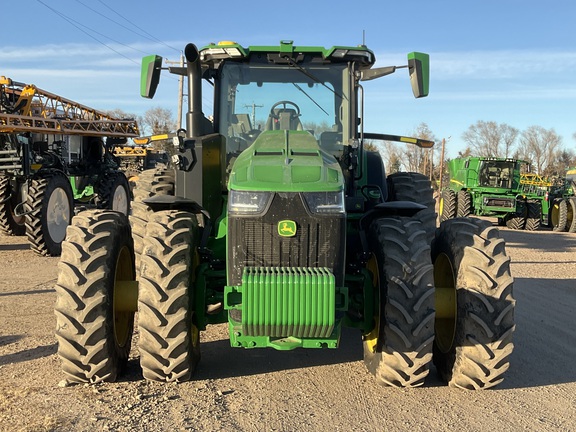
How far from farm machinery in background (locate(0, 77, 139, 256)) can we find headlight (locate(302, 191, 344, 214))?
322 inches

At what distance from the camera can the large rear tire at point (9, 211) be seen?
12.2 metres

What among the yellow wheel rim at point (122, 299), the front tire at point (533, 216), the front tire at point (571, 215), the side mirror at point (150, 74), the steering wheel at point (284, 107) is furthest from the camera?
the front tire at point (533, 216)

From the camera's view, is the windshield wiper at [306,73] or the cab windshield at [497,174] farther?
the cab windshield at [497,174]

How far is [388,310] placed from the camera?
411 centimetres

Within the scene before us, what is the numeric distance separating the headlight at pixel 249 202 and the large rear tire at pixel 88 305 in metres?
1.09

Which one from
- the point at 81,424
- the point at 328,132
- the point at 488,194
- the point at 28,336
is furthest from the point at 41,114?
the point at 488,194

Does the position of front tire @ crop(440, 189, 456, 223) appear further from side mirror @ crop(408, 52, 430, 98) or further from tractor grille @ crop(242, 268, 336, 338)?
tractor grille @ crop(242, 268, 336, 338)

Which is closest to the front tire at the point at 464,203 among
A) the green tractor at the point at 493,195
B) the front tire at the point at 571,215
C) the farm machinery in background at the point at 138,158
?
the green tractor at the point at 493,195

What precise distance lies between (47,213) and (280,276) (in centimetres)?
838

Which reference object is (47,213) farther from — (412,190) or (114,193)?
(412,190)

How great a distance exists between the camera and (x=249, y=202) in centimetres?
400

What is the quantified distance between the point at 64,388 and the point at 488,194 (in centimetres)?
1966

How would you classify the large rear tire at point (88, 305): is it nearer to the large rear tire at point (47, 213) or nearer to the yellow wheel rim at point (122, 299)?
the yellow wheel rim at point (122, 299)

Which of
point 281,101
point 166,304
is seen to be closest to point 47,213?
point 281,101
